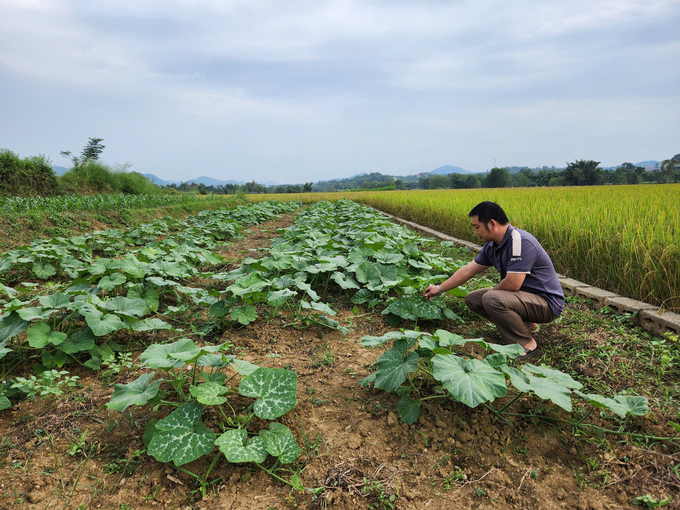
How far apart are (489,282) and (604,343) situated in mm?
1795

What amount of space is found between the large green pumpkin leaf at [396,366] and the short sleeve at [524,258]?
49.3 inches

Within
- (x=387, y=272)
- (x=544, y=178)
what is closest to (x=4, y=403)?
(x=387, y=272)

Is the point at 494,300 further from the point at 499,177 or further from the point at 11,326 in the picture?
the point at 499,177

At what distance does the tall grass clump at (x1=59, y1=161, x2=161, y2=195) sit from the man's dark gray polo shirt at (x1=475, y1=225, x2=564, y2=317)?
20.9 metres

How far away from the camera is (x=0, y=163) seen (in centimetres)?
1548

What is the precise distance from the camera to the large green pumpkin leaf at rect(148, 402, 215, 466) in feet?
5.47

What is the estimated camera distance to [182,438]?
5.68 ft

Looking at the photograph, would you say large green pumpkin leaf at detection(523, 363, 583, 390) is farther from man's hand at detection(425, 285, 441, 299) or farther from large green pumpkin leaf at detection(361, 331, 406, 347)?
man's hand at detection(425, 285, 441, 299)

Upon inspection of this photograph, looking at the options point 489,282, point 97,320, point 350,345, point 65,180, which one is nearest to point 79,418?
point 97,320

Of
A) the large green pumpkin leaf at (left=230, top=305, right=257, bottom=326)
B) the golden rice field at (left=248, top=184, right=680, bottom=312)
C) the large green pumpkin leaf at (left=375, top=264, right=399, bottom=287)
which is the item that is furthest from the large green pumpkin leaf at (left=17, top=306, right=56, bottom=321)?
the golden rice field at (left=248, top=184, right=680, bottom=312)

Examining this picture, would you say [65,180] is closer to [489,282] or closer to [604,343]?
[489,282]

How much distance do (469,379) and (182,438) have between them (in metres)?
1.46

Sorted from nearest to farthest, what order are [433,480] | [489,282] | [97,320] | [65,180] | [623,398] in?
[433,480] → [623,398] → [97,320] → [489,282] → [65,180]

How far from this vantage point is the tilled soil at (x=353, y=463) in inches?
64.5
